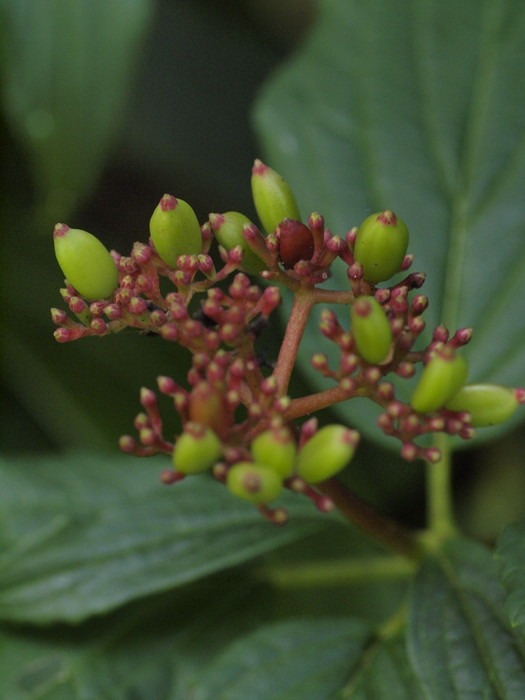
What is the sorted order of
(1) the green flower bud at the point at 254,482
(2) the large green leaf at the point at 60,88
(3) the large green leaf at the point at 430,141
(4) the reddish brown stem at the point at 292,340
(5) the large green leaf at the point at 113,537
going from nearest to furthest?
(1) the green flower bud at the point at 254,482 < (4) the reddish brown stem at the point at 292,340 < (5) the large green leaf at the point at 113,537 < (3) the large green leaf at the point at 430,141 < (2) the large green leaf at the point at 60,88

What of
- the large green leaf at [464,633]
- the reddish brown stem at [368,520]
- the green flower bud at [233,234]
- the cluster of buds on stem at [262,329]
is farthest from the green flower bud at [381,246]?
the large green leaf at [464,633]

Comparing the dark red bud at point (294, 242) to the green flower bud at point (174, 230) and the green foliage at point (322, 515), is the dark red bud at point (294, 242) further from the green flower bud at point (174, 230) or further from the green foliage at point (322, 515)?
the green foliage at point (322, 515)

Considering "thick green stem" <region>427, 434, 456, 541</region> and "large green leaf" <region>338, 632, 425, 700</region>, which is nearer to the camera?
"large green leaf" <region>338, 632, 425, 700</region>

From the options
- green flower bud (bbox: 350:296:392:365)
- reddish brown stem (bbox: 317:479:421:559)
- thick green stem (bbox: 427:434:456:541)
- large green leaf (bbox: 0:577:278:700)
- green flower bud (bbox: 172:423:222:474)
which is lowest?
large green leaf (bbox: 0:577:278:700)

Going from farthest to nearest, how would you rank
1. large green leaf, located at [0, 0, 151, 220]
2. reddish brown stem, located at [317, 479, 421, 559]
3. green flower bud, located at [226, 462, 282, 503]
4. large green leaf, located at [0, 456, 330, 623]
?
large green leaf, located at [0, 0, 151, 220] < large green leaf, located at [0, 456, 330, 623] < reddish brown stem, located at [317, 479, 421, 559] < green flower bud, located at [226, 462, 282, 503]

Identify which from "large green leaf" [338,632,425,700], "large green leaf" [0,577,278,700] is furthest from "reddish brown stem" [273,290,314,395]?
"large green leaf" [0,577,278,700]

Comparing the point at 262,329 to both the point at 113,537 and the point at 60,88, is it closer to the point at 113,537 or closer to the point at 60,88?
the point at 113,537

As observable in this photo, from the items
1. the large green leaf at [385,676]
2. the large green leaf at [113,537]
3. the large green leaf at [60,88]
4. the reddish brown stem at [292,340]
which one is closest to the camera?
the reddish brown stem at [292,340]

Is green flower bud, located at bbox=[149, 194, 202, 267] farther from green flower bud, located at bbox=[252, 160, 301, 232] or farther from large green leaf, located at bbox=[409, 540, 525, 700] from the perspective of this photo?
large green leaf, located at bbox=[409, 540, 525, 700]
